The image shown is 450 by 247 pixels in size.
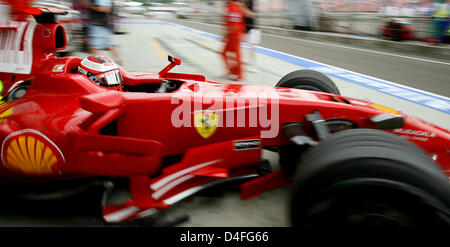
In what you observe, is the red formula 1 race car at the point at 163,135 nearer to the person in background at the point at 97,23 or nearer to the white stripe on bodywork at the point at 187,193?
the white stripe on bodywork at the point at 187,193

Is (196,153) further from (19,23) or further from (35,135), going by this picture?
(19,23)

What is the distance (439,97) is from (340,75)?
2.17 meters

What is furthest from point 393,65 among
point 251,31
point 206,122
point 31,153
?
point 31,153

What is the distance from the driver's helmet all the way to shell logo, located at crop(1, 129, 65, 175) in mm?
560

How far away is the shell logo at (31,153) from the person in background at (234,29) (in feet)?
15.7

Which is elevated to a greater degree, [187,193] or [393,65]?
[393,65]

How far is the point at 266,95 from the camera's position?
2.36 meters

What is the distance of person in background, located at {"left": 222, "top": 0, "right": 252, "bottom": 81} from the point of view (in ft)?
20.8

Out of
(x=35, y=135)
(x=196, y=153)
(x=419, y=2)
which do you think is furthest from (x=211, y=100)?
(x=419, y=2)

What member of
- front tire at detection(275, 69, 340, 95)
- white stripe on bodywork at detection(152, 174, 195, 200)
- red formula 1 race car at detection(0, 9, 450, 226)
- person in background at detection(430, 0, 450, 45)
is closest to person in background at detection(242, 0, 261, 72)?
front tire at detection(275, 69, 340, 95)

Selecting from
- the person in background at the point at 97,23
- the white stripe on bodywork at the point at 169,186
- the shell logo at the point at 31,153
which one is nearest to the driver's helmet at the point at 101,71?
the shell logo at the point at 31,153

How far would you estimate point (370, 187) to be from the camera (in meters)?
1.53

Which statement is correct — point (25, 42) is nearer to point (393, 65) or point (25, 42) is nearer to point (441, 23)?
point (393, 65)

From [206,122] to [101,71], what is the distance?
2.97ft
